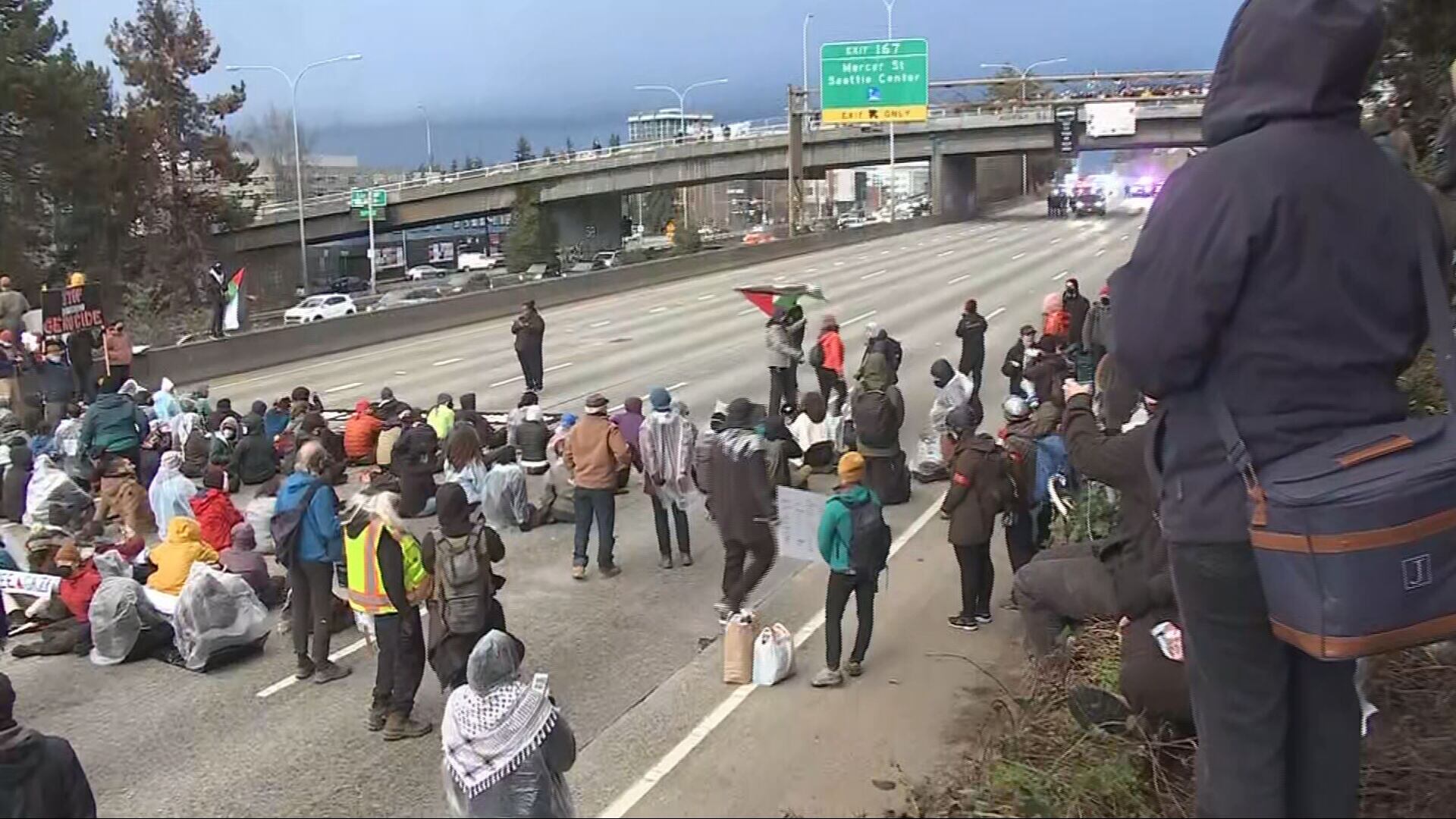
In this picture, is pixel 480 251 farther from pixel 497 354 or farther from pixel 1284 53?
pixel 1284 53

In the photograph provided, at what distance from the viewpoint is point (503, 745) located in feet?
15.3

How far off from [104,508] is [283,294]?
61151 mm

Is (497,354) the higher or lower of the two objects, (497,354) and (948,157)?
the lower

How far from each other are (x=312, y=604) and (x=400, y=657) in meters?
1.35

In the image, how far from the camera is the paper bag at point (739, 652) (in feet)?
24.0

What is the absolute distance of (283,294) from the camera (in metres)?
70.9

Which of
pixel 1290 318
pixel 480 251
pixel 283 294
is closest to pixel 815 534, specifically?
pixel 1290 318

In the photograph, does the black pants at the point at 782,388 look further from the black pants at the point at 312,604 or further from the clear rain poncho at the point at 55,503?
the black pants at the point at 312,604

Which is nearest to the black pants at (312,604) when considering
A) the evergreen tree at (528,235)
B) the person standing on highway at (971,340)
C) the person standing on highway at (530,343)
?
the person standing on highway at (971,340)

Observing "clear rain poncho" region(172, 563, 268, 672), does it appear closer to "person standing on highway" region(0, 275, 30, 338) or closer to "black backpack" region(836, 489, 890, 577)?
"black backpack" region(836, 489, 890, 577)

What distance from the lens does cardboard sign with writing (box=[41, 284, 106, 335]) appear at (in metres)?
17.9

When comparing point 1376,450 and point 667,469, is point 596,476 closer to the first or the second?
point 667,469

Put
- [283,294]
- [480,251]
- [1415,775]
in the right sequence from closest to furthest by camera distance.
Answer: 1. [1415,775]
2. [283,294]
3. [480,251]

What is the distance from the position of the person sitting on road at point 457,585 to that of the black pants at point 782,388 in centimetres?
1029
